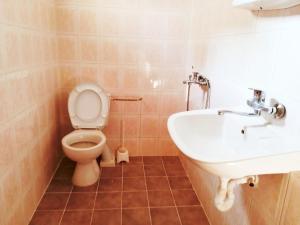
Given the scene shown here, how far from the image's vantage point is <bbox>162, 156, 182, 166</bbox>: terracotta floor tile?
2.55 metres

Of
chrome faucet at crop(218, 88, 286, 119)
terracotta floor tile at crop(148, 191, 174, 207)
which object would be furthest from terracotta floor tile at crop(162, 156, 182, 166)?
chrome faucet at crop(218, 88, 286, 119)

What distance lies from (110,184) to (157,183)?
420 mm

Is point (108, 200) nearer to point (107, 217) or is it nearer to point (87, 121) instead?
point (107, 217)

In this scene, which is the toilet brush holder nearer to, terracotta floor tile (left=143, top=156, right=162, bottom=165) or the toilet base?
terracotta floor tile (left=143, top=156, right=162, bottom=165)

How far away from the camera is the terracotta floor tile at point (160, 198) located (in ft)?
6.26

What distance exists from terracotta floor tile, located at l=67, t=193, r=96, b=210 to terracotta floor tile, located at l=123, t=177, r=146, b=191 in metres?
0.29

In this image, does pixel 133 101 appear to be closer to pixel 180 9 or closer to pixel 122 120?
pixel 122 120

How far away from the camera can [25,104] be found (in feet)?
5.33

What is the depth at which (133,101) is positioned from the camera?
2.50 m

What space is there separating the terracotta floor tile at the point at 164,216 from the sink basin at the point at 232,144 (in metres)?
0.79

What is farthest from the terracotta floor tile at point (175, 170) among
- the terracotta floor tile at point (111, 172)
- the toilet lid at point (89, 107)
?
the toilet lid at point (89, 107)

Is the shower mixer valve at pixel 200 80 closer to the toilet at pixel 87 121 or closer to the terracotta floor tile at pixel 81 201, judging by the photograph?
the toilet at pixel 87 121

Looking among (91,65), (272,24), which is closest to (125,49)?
(91,65)

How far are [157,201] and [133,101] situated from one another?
Result: 3.36 feet
